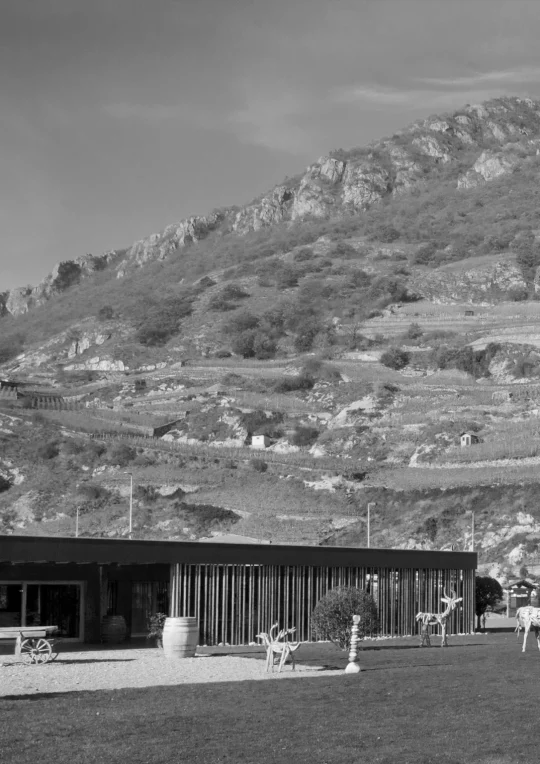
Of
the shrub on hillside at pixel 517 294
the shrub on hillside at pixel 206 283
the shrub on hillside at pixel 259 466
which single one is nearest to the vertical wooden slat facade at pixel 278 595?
the shrub on hillside at pixel 259 466

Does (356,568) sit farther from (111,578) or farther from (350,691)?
(350,691)

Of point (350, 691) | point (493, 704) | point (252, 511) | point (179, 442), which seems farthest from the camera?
point (179, 442)

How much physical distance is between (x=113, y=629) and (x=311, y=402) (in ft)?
251

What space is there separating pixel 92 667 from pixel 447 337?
101747 mm

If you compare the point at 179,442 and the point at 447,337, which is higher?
the point at 447,337

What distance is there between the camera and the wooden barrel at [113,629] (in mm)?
26750

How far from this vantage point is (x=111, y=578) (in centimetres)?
2820

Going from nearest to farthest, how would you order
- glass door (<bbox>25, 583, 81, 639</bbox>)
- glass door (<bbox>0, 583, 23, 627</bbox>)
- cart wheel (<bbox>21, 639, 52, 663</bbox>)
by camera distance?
cart wheel (<bbox>21, 639, 52, 663</bbox>) → glass door (<bbox>0, 583, 23, 627</bbox>) → glass door (<bbox>25, 583, 81, 639</bbox>)

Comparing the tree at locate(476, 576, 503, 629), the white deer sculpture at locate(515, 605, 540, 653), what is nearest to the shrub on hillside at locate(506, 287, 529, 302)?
the tree at locate(476, 576, 503, 629)

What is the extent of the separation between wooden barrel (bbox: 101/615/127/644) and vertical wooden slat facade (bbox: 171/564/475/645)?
4.77 feet

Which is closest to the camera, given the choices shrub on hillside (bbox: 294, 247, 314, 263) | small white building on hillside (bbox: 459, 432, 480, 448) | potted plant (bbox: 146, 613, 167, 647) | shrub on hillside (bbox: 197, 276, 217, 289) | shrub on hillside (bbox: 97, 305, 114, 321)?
potted plant (bbox: 146, 613, 167, 647)

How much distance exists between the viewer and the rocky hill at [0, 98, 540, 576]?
67562 mm

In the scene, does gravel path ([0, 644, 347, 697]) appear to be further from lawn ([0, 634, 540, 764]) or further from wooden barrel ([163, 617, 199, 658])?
lawn ([0, 634, 540, 764])

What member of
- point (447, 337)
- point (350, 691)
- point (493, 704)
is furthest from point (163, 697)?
point (447, 337)
